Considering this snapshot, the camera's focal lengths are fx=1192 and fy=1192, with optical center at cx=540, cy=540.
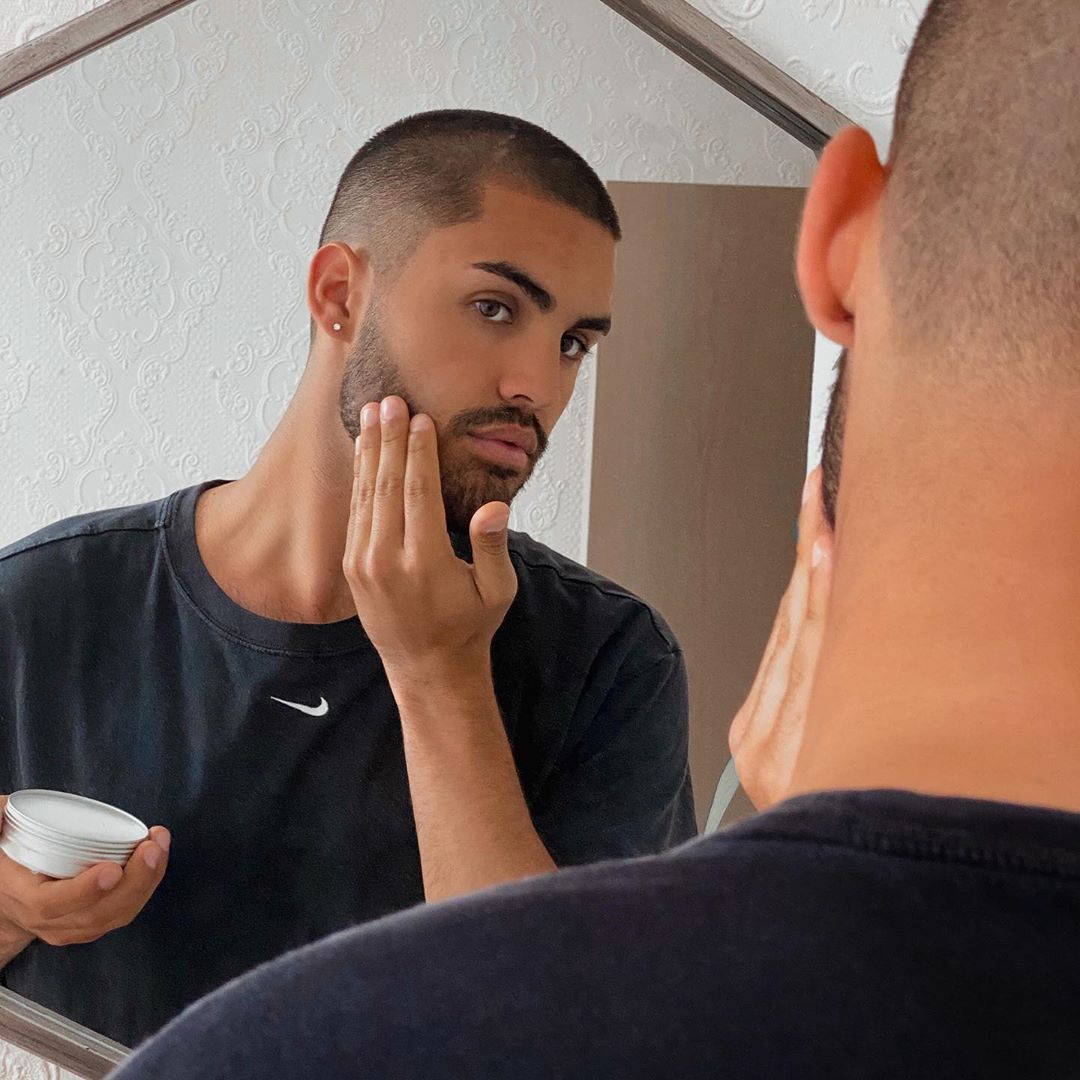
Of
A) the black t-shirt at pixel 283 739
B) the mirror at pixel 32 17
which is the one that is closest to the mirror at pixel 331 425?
the black t-shirt at pixel 283 739

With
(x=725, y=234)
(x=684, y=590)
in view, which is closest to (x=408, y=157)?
(x=725, y=234)

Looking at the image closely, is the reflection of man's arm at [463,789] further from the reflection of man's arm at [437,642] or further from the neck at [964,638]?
the neck at [964,638]

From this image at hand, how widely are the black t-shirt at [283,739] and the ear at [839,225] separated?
29cm

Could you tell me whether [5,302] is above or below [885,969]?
above

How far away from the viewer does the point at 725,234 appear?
688 millimetres

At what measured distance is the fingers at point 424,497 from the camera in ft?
2.12

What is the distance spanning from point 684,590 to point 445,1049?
0.45m

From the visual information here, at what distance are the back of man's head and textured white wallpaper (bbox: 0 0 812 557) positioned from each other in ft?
1.04

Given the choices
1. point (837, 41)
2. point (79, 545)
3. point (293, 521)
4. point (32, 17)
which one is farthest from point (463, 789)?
point (32, 17)

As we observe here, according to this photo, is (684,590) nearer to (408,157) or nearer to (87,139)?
(408,157)

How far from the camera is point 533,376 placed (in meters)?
0.67

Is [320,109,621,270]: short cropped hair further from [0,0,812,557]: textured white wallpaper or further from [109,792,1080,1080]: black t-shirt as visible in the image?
[109,792,1080,1080]: black t-shirt

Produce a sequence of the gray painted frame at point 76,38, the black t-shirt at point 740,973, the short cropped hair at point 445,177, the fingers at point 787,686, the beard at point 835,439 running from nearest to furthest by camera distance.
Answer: the black t-shirt at point 740,973, the beard at point 835,439, the fingers at point 787,686, the short cropped hair at point 445,177, the gray painted frame at point 76,38

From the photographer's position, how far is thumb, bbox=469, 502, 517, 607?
0.66 m
